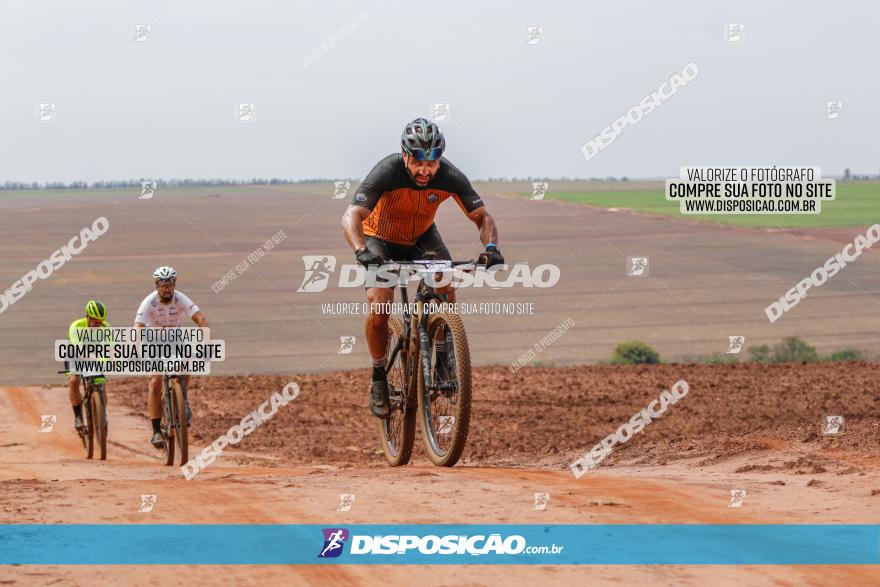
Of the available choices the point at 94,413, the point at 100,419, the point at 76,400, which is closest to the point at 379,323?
the point at 100,419

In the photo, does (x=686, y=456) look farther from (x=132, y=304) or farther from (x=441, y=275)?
(x=132, y=304)

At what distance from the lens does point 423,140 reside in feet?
30.8

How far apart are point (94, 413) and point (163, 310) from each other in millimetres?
2839

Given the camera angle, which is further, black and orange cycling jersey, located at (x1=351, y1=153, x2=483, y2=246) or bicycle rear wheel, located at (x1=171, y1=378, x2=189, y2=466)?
bicycle rear wheel, located at (x1=171, y1=378, x2=189, y2=466)

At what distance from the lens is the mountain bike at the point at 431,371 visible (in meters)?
9.36

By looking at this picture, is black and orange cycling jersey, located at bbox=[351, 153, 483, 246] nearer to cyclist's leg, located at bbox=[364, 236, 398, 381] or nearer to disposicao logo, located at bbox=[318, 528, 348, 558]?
cyclist's leg, located at bbox=[364, 236, 398, 381]

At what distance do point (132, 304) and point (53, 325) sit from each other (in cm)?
277

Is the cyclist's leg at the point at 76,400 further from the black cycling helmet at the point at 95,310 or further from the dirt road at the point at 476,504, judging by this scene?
the dirt road at the point at 476,504

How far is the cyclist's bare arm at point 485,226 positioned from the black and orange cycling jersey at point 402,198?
0.20 feet

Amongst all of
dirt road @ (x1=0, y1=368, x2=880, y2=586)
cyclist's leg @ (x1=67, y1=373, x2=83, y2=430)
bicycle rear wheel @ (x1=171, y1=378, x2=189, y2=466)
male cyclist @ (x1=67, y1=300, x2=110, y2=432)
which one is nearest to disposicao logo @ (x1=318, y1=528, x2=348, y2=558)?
dirt road @ (x1=0, y1=368, x2=880, y2=586)

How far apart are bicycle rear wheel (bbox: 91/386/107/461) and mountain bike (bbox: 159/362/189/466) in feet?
5.48

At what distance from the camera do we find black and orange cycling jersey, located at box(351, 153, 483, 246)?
9.73 meters

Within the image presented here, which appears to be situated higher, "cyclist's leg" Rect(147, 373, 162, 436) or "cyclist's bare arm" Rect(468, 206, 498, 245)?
"cyclist's bare arm" Rect(468, 206, 498, 245)

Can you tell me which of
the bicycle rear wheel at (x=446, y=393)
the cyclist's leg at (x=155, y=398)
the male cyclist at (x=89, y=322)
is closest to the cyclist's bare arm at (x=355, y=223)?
the bicycle rear wheel at (x=446, y=393)
